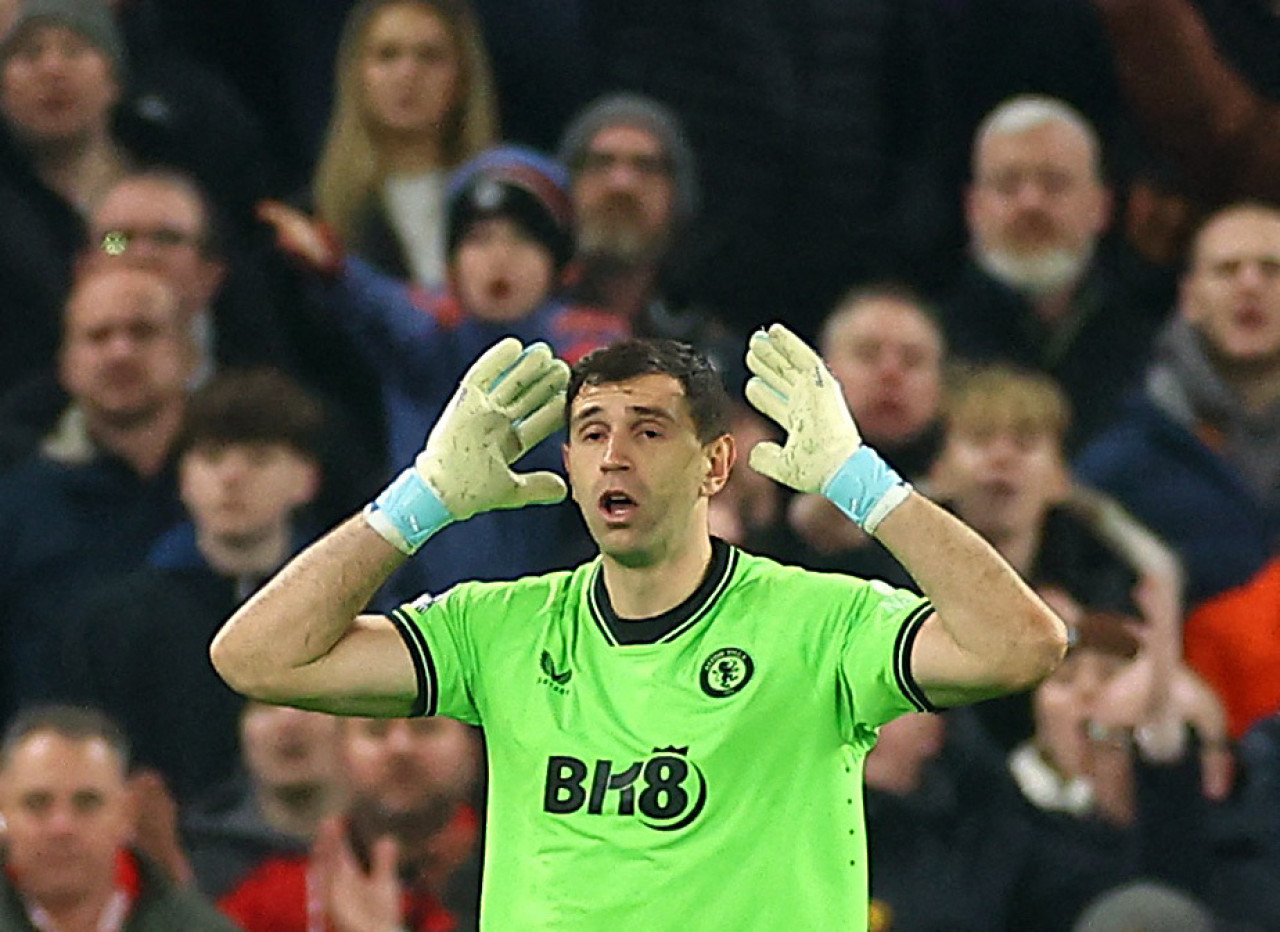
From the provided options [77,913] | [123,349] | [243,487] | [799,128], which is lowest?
[77,913]

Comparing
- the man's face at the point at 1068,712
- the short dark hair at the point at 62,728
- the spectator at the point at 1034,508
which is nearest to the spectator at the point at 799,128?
the spectator at the point at 1034,508

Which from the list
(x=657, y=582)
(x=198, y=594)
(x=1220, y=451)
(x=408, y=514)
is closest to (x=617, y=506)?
(x=657, y=582)

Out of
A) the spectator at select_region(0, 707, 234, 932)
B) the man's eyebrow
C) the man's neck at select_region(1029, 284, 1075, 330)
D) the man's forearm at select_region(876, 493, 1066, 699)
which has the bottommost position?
the spectator at select_region(0, 707, 234, 932)

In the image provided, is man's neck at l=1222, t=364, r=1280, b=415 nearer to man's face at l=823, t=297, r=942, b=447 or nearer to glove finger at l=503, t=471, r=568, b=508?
man's face at l=823, t=297, r=942, b=447

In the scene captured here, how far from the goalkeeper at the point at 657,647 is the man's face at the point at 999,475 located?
3.05m

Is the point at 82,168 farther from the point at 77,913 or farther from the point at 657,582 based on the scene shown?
the point at 657,582

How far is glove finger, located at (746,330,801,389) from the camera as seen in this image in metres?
4.70

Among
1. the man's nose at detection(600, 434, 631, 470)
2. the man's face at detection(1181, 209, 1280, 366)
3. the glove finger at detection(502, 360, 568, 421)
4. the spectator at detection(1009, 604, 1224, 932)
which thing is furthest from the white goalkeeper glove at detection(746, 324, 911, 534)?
the man's face at detection(1181, 209, 1280, 366)

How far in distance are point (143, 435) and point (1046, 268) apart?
9.17 feet

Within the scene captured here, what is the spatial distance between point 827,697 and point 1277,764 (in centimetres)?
332

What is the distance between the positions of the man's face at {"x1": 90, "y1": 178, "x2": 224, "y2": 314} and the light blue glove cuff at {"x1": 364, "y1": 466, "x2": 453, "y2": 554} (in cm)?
344

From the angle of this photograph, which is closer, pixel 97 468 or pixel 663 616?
pixel 663 616

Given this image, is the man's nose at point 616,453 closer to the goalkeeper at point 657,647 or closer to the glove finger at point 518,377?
the goalkeeper at point 657,647

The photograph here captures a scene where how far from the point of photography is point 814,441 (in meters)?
4.64
